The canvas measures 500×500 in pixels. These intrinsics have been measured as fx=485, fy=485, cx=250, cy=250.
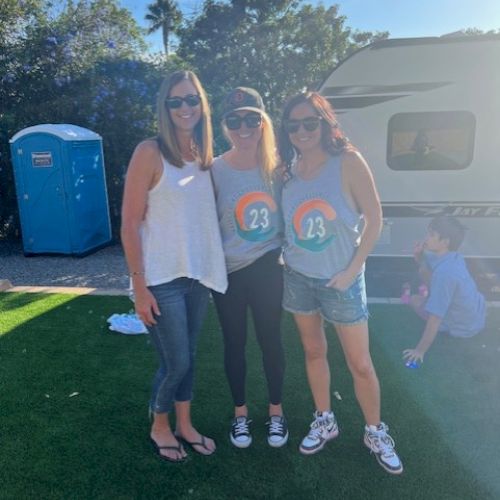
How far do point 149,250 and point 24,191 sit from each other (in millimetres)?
5758

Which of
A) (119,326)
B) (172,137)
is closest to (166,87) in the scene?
(172,137)

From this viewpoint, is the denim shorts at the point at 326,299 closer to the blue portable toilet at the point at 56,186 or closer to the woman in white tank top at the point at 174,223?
the woman in white tank top at the point at 174,223

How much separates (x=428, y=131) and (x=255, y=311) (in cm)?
360

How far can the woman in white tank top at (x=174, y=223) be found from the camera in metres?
2.11

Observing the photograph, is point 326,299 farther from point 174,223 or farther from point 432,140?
point 432,140

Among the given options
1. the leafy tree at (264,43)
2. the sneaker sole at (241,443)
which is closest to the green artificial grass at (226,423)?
the sneaker sole at (241,443)

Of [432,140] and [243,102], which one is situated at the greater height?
[243,102]

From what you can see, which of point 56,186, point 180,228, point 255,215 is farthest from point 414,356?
point 56,186

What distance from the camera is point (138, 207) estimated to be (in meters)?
2.10

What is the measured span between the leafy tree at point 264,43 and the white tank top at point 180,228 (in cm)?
1342

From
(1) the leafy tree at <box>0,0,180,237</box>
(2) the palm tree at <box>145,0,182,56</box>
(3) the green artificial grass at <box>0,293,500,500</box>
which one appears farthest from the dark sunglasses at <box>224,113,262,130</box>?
(2) the palm tree at <box>145,0,182,56</box>

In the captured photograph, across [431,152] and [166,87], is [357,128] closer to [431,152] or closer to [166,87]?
[431,152]

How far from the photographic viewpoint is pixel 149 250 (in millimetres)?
2174

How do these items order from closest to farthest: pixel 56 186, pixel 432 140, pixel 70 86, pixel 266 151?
pixel 266 151 → pixel 432 140 → pixel 56 186 → pixel 70 86
